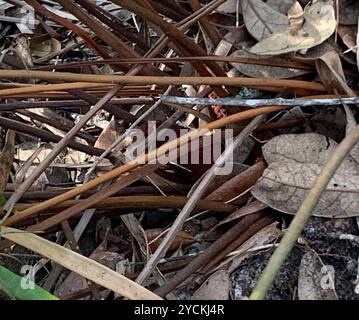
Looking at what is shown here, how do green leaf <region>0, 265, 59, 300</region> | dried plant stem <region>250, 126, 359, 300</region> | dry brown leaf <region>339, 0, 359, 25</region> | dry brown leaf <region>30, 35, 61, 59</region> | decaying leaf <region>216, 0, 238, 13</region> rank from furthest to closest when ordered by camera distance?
dry brown leaf <region>30, 35, 61, 59</region>
decaying leaf <region>216, 0, 238, 13</region>
dry brown leaf <region>339, 0, 359, 25</region>
green leaf <region>0, 265, 59, 300</region>
dried plant stem <region>250, 126, 359, 300</region>

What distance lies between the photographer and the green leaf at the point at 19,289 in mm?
620

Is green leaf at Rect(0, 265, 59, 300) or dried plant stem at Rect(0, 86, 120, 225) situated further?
dried plant stem at Rect(0, 86, 120, 225)

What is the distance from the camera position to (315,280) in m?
0.72

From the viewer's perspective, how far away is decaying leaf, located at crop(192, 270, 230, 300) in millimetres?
746

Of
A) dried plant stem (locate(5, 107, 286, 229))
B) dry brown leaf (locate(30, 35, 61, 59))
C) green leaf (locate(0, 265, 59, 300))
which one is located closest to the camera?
green leaf (locate(0, 265, 59, 300))

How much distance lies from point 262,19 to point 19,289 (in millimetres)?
447

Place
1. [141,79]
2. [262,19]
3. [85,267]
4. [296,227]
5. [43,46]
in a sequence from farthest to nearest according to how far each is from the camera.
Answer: [43,46], [262,19], [141,79], [85,267], [296,227]

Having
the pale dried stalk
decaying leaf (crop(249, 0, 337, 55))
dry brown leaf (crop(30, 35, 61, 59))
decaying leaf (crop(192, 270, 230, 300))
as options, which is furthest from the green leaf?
dry brown leaf (crop(30, 35, 61, 59))

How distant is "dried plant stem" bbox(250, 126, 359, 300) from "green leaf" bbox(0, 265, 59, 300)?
21 cm

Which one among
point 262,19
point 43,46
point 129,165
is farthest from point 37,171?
point 43,46

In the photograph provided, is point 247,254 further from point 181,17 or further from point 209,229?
point 181,17

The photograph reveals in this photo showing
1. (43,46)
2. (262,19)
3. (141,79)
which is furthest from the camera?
(43,46)

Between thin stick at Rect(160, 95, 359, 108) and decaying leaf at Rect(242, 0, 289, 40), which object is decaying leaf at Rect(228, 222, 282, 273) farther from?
decaying leaf at Rect(242, 0, 289, 40)

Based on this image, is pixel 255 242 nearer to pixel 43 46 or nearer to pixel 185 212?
pixel 185 212
